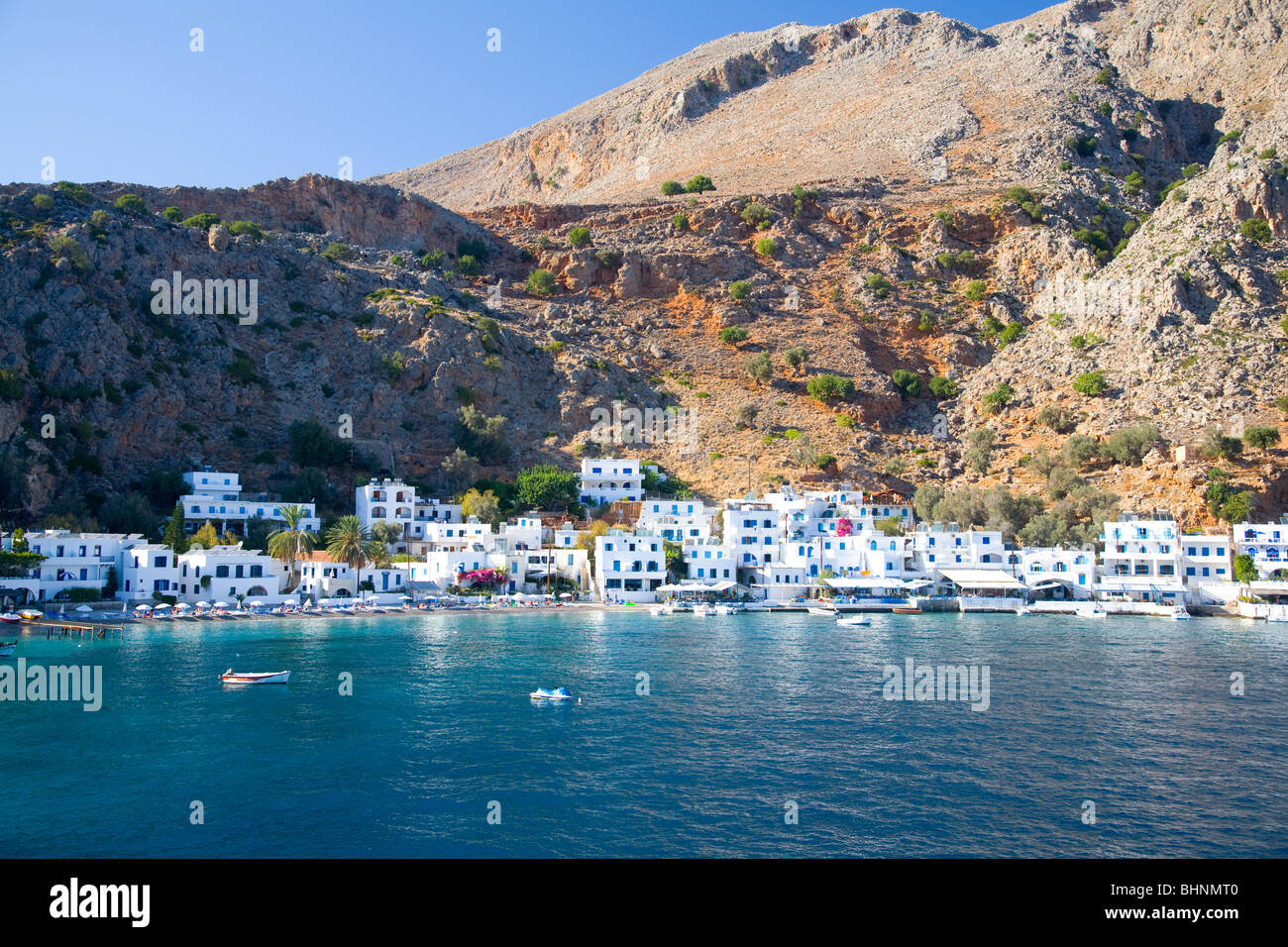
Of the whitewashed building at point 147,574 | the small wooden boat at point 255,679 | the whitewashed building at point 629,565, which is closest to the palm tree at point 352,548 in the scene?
the whitewashed building at point 147,574

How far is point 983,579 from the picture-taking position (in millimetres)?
59156

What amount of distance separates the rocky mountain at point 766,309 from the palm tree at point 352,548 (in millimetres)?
10833

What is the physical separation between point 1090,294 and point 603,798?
7689cm

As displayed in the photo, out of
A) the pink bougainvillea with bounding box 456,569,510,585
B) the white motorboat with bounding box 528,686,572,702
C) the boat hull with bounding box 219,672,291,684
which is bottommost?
the white motorboat with bounding box 528,686,572,702

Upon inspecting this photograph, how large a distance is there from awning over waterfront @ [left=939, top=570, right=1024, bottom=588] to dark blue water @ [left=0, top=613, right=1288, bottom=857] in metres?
18.0

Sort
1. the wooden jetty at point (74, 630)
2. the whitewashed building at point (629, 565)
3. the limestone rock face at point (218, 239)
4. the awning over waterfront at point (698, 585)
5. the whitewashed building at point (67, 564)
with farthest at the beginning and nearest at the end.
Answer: the limestone rock face at point (218, 239)
the whitewashed building at point (629, 565)
the awning over waterfront at point (698, 585)
the whitewashed building at point (67, 564)
the wooden jetty at point (74, 630)

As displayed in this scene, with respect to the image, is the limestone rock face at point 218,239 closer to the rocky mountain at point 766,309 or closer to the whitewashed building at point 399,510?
the rocky mountain at point 766,309

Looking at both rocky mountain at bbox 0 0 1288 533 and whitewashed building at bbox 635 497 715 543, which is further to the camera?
rocky mountain at bbox 0 0 1288 533

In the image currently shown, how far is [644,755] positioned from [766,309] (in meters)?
74.0

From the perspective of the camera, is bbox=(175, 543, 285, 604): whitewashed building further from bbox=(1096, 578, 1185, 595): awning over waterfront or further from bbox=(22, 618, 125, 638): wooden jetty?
bbox=(1096, 578, 1185, 595): awning over waterfront

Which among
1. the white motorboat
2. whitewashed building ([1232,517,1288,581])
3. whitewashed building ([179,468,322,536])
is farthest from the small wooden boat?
whitewashed building ([1232,517,1288,581])

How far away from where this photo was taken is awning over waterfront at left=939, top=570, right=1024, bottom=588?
193 ft

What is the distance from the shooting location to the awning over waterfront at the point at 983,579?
5869 cm

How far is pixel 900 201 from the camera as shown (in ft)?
336
